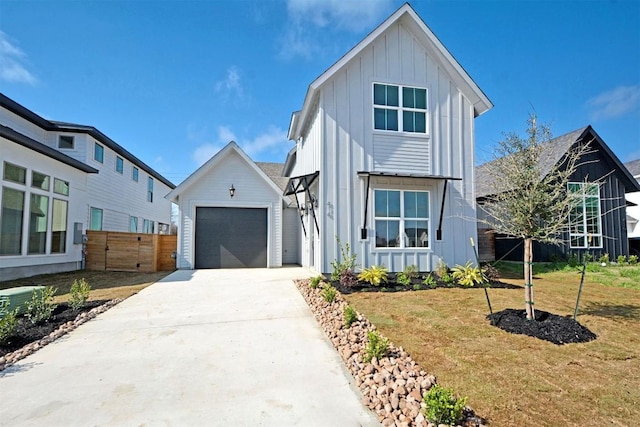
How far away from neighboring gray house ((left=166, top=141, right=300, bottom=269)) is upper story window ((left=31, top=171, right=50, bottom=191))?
3958 mm

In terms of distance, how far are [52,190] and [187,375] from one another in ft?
37.3

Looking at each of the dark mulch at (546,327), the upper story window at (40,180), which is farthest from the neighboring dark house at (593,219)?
the upper story window at (40,180)

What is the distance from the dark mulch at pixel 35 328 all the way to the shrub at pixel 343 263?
5556 millimetres

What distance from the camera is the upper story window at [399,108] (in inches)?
378

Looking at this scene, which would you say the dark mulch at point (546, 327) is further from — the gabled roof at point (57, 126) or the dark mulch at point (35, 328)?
the gabled roof at point (57, 126)

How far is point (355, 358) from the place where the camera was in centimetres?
385

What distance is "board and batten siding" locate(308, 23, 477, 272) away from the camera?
908cm

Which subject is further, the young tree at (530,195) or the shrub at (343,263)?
the shrub at (343,263)

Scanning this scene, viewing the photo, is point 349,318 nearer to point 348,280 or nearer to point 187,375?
point 187,375

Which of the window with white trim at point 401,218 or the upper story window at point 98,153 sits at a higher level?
Result: the upper story window at point 98,153

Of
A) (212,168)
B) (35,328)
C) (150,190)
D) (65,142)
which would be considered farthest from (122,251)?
(150,190)

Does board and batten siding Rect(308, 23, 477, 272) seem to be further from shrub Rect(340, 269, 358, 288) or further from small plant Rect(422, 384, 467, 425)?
small plant Rect(422, 384, 467, 425)

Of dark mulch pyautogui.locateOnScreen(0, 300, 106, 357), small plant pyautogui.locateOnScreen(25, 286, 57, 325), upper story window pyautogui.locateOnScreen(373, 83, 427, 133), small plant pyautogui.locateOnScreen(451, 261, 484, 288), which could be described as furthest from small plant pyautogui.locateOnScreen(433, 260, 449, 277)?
small plant pyautogui.locateOnScreen(25, 286, 57, 325)

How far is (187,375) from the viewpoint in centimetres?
351
